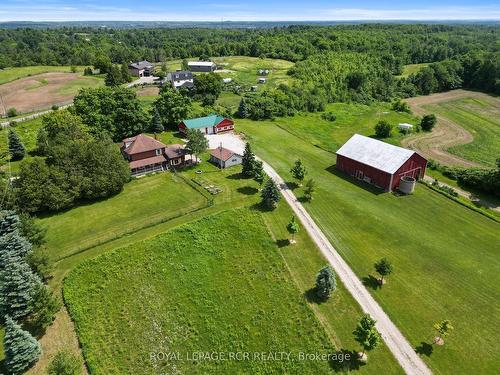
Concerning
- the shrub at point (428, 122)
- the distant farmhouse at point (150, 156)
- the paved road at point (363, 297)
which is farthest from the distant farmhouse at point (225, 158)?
the shrub at point (428, 122)

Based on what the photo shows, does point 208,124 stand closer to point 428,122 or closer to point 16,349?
point 16,349

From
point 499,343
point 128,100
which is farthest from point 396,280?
point 128,100

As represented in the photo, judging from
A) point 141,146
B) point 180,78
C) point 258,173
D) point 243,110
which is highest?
point 180,78

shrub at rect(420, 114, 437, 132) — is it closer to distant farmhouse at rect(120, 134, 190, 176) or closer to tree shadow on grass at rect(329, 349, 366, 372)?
distant farmhouse at rect(120, 134, 190, 176)

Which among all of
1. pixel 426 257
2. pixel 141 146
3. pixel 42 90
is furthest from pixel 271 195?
pixel 42 90

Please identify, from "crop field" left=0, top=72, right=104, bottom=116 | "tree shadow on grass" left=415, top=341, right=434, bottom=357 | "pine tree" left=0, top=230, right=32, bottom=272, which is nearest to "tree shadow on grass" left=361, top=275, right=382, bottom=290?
"tree shadow on grass" left=415, top=341, right=434, bottom=357

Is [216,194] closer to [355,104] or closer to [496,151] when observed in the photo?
[496,151]
